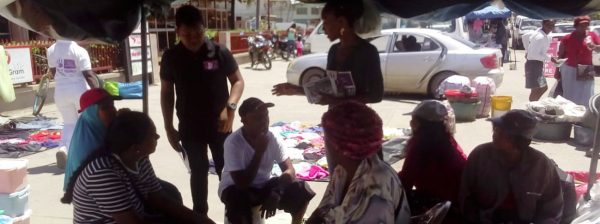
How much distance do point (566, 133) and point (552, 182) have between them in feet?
16.2

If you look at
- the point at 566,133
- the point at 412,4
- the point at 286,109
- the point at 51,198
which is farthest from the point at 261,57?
the point at 412,4

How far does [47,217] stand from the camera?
4.73 m

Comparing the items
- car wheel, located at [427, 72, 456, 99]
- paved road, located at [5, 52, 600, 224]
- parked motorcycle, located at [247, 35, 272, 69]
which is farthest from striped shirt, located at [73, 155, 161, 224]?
parked motorcycle, located at [247, 35, 272, 69]

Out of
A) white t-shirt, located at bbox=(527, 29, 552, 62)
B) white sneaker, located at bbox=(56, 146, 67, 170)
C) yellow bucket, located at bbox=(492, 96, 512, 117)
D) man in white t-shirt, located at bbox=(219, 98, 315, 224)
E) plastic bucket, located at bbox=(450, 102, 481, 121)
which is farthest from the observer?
white t-shirt, located at bbox=(527, 29, 552, 62)

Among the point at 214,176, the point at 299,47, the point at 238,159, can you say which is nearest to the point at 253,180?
the point at 238,159

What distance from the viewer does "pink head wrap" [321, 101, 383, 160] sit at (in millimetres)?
2277

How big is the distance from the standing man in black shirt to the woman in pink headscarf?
1.48 meters

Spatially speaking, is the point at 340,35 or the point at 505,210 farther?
the point at 340,35

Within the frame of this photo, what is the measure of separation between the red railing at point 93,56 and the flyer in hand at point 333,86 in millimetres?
7482

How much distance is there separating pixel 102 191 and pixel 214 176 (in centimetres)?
340

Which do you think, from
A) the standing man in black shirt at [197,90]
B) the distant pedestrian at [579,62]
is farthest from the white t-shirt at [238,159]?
the distant pedestrian at [579,62]

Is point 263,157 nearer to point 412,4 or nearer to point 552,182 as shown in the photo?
point 412,4

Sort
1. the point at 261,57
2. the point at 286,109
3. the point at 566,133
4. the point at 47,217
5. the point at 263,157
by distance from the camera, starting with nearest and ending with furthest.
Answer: the point at 263,157 → the point at 47,217 → the point at 566,133 → the point at 286,109 → the point at 261,57

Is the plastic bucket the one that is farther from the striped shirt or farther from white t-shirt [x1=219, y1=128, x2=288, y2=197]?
the striped shirt
